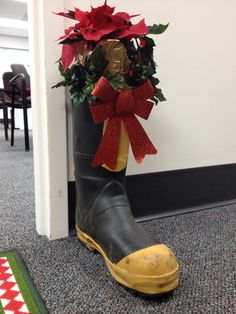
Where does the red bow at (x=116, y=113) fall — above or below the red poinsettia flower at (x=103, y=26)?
below

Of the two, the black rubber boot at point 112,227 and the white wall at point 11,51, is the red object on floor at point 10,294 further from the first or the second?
the white wall at point 11,51

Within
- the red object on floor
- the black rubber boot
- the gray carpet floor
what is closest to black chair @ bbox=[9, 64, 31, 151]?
the gray carpet floor

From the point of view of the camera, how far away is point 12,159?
6.43ft

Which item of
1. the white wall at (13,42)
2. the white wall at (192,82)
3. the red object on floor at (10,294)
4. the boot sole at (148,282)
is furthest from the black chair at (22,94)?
the white wall at (13,42)

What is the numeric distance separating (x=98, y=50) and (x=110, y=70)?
0.05 metres

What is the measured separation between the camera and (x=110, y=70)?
0.64m

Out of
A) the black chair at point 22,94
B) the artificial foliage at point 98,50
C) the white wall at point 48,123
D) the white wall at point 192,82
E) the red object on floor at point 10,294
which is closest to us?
the red object on floor at point 10,294

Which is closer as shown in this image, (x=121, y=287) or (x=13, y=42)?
(x=121, y=287)

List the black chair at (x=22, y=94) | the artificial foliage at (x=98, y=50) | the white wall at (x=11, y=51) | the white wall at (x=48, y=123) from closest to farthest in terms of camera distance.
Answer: the artificial foliage at (x=98, y=50) → the white wall at (x=48, y=123) → the black chair at (x=22, y=94) → the white wall at (x=11, y=51)

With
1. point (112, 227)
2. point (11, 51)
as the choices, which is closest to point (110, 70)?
point (112, 227)

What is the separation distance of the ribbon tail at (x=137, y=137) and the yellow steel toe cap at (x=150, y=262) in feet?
0.72

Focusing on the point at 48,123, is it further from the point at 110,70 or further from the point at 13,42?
the point at 13,42

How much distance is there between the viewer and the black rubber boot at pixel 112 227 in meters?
0.55

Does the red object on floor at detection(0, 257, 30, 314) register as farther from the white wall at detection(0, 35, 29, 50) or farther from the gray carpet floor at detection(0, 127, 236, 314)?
the white wall at detection(0, 35, 29, 50)
